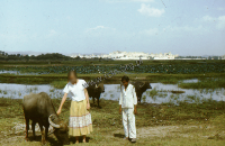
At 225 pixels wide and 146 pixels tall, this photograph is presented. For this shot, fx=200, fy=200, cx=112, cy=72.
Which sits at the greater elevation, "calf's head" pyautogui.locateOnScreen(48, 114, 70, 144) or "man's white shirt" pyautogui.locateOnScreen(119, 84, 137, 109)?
"man's white shirt" pyautogui.locateOnScreen(119, 84, 137, 109)

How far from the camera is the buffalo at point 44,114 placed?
5211mm

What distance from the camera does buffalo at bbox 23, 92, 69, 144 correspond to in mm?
5211

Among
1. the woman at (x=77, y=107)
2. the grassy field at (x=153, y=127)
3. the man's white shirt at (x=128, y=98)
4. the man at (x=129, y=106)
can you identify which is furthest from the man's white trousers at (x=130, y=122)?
the woman at (x=77, y=107)

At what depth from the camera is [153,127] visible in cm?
799

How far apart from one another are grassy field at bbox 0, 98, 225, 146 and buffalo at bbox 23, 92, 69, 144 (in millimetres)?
585

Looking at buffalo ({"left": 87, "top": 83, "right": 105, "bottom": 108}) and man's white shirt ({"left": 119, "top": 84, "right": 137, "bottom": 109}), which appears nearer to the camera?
man's white shirt ({"left": 119, "top": 84, "right": 137, "bottom": 109})

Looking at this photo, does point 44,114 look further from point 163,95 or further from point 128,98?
point 163,95

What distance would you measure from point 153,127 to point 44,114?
169 inches

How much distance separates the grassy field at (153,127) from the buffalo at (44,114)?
1.92 feet

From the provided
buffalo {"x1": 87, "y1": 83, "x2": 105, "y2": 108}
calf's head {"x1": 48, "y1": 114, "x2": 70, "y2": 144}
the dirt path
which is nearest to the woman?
calf's head {"x1": 48, "y1": 114, "x2": 70, "y2": 144}

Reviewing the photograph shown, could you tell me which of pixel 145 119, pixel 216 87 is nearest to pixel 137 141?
pixel 145 119

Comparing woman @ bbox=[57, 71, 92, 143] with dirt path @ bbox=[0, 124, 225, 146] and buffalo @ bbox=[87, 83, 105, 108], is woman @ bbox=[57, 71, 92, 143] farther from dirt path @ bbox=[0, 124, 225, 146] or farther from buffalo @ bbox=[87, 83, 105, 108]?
buffalo @ bbox=[87, 83, 105, 108]

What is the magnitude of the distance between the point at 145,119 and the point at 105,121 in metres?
1.94

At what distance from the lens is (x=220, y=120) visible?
8836 mm
